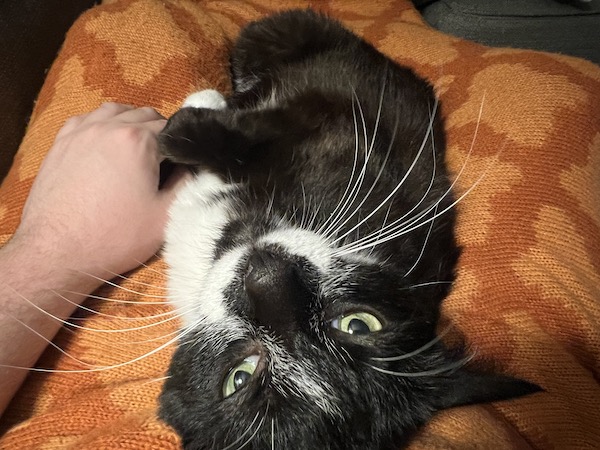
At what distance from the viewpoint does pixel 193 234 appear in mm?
1090

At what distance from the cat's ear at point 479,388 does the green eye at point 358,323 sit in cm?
18

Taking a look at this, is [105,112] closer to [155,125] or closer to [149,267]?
[155,125]

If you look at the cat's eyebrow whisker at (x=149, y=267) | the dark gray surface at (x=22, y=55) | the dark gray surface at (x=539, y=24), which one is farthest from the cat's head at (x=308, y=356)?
the dark gray surface at (x=539, y=24)

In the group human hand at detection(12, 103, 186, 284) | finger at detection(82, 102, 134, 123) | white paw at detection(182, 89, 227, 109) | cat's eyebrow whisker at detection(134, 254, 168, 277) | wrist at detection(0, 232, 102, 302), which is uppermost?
finger at detection(82, 102, 134, 123)

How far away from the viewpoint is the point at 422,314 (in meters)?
0.94

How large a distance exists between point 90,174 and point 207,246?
11.1 inches

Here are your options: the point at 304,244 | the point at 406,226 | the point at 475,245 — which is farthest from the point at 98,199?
the point at 475,245

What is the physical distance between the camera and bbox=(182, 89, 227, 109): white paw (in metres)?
1.16

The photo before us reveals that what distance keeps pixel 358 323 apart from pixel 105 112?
714 millimetres

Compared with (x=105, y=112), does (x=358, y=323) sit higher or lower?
lower

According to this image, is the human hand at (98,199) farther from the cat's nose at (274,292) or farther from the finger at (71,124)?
the cat's nose at (274,292)

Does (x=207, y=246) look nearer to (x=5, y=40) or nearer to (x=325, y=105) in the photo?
(x=325, y=105)

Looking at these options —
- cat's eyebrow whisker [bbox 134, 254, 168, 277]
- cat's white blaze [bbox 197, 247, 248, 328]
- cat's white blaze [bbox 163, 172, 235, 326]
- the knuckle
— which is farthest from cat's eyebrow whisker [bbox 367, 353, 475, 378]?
the knuckle

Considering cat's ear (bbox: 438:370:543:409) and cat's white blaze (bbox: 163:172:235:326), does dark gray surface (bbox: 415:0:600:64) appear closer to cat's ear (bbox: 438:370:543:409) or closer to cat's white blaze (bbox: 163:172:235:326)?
cat's white blaze (bbox: 163:172:235:326)
